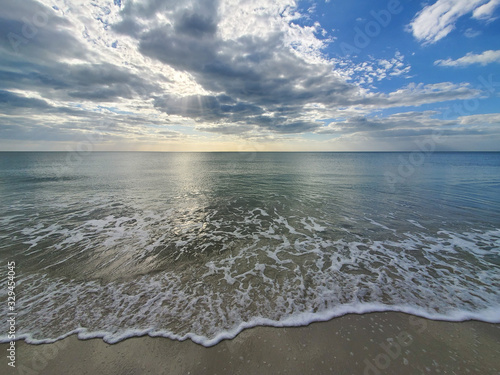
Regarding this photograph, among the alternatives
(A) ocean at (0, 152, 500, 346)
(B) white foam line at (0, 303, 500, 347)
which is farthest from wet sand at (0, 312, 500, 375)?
(A) ocean at (0, 152, 500, 346)

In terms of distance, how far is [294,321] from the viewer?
18.2 ft

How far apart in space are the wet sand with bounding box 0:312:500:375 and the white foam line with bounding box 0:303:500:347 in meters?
0.12

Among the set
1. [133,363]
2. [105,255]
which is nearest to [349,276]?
[133,363]

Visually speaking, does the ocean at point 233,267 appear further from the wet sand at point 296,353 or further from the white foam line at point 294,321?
the wet sand at point 296,353

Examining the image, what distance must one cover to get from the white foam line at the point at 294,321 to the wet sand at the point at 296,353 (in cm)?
12

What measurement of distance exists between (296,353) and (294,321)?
2.94 feet

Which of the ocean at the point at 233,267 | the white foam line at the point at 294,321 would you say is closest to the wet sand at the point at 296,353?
the white foam line at the point at 294,321

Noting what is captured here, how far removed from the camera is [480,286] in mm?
7074

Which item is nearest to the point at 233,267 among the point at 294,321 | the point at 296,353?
the point at 294,321

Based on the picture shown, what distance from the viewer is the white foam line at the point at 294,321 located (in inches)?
199

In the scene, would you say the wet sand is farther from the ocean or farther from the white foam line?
the ocean

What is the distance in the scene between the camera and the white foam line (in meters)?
5.05

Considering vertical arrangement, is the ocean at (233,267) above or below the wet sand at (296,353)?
below

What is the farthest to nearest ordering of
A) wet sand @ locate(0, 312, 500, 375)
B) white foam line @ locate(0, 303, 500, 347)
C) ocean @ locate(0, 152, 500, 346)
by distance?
ocean @ locate(0, 152, 500, 346) < white foam line @ locate(0, 303, 500, 347) < wet sand @ locate(0, 312, 500, 375)
